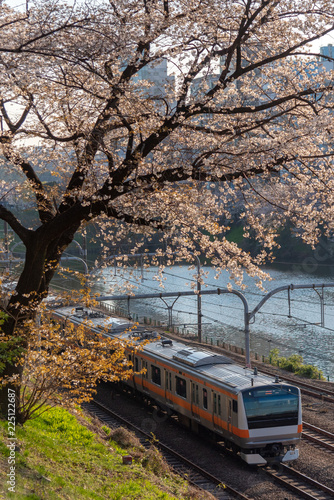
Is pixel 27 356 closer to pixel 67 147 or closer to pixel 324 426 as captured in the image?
pixel 67 147

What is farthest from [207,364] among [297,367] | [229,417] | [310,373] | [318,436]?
[297,367]

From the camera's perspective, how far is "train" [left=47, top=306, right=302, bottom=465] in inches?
517

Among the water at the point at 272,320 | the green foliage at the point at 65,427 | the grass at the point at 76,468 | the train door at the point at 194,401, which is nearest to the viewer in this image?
the grass at the point at 76,468

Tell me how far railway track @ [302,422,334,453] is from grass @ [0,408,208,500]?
15.7 ft

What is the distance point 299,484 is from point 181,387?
15.1 feet

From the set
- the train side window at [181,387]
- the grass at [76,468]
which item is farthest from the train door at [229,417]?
the train side window at [181,387]

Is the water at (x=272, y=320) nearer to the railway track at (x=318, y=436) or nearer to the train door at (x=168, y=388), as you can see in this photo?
the train door at (x=168, y=388)

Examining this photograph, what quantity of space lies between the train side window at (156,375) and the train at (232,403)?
4 centimetres

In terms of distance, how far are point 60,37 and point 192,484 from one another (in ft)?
30.4

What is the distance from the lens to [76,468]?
9.06m

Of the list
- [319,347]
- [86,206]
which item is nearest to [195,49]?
[86,206]

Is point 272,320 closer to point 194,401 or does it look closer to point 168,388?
point 168,388

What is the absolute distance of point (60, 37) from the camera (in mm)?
8258

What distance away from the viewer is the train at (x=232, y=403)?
13.1 m
